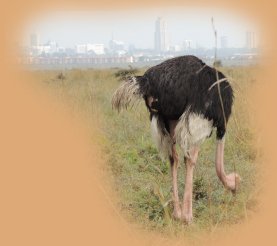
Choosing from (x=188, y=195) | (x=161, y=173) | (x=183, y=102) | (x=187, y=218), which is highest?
(x=183, y=102)

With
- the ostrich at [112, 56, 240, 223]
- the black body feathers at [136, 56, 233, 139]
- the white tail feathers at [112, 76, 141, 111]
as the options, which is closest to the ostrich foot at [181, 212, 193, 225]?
the ostrich at [112, 56, 240, 223]

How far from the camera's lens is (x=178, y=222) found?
12.4 feet

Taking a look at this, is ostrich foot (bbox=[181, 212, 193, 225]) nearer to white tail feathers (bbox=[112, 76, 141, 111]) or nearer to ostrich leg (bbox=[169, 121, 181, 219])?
ostrich leg (bbox=[169, 121, 181, 219])

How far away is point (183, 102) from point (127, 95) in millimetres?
360

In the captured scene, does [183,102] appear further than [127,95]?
No

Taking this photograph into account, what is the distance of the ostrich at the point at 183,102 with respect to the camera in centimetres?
356

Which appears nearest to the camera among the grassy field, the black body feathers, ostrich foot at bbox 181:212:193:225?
the black body feathers

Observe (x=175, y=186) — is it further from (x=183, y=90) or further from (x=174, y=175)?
(x=183, y=90)

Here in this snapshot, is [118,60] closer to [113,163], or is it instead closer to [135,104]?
[113,163]

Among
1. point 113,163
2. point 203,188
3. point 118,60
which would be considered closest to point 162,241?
point 203,188

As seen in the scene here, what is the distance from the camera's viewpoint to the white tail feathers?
3708 mm

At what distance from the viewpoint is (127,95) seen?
371cm

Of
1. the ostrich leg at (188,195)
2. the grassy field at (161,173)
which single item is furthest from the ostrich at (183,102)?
the grassy field at (161,173)

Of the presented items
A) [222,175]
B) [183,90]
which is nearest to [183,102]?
[183,90]
